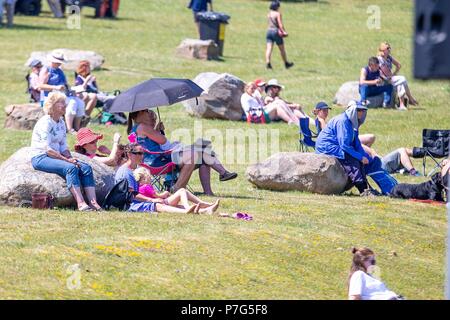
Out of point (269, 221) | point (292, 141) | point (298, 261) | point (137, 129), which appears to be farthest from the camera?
point (292, 141)

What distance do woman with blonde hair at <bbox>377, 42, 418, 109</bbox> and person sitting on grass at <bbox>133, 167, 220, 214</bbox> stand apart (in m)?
11.1

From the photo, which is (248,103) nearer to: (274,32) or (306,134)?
(306,134)

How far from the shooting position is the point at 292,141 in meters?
22.1

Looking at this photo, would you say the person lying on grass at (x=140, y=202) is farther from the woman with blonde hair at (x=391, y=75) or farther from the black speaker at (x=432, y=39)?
the woman with blonde hair at (x=391, y=75)

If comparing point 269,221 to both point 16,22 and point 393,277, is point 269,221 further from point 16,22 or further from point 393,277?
point 16,22

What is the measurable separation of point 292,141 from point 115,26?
1605 centimetres

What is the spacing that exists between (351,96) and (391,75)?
1035 millimetres

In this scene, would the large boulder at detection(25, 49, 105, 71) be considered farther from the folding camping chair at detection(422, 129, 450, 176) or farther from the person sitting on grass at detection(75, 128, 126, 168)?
the person sitting on grass at detection(75, 128, 126, 168)

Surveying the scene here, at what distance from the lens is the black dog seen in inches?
682

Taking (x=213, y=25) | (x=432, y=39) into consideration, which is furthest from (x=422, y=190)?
(x=213, y=25)

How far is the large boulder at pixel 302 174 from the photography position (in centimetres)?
1727

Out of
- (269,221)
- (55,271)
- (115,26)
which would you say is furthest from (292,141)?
(115,26)

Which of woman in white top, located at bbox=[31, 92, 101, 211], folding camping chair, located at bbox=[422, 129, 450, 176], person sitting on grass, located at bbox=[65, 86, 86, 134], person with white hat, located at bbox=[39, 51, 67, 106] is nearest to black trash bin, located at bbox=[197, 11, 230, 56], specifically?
person with white hat, located at bbox=[39, 51, 67, 106]

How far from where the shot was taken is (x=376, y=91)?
25328 millimetres
